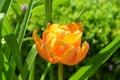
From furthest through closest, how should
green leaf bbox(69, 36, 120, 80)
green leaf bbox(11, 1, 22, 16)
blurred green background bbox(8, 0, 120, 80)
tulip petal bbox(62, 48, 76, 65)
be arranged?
blurred green background bbox(8, 0, 120, 80) < green leaf bbox(11, 1, 22, 16) < green leaf bbox(69, 36, 120, 80) < tulip petal bbox(62, 48, 76, 65)

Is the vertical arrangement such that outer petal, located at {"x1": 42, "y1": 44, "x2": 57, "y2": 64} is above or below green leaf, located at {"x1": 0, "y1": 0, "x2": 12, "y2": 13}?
below

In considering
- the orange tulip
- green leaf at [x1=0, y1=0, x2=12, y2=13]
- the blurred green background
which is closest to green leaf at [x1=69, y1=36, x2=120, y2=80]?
the orange tulip

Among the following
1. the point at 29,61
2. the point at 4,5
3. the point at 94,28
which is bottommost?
the point at 94,28

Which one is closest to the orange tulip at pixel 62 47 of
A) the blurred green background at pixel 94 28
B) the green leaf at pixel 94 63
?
the green leaf at pixel 94 63

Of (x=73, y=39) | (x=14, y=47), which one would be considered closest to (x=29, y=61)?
(x=14, y=47)

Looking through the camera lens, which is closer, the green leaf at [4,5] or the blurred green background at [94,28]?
the green leaf at [4,5]

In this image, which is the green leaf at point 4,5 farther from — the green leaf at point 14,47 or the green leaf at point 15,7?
the green leaf at point 15,7

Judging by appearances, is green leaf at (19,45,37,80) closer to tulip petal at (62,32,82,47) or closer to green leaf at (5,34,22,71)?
green leaf at (5,34,22,71)

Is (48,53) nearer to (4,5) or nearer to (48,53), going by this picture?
(48,53)

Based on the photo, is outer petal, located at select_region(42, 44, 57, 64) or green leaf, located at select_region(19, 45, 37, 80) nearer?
outer petal, located at select_region(42, 44, 57, 64)
